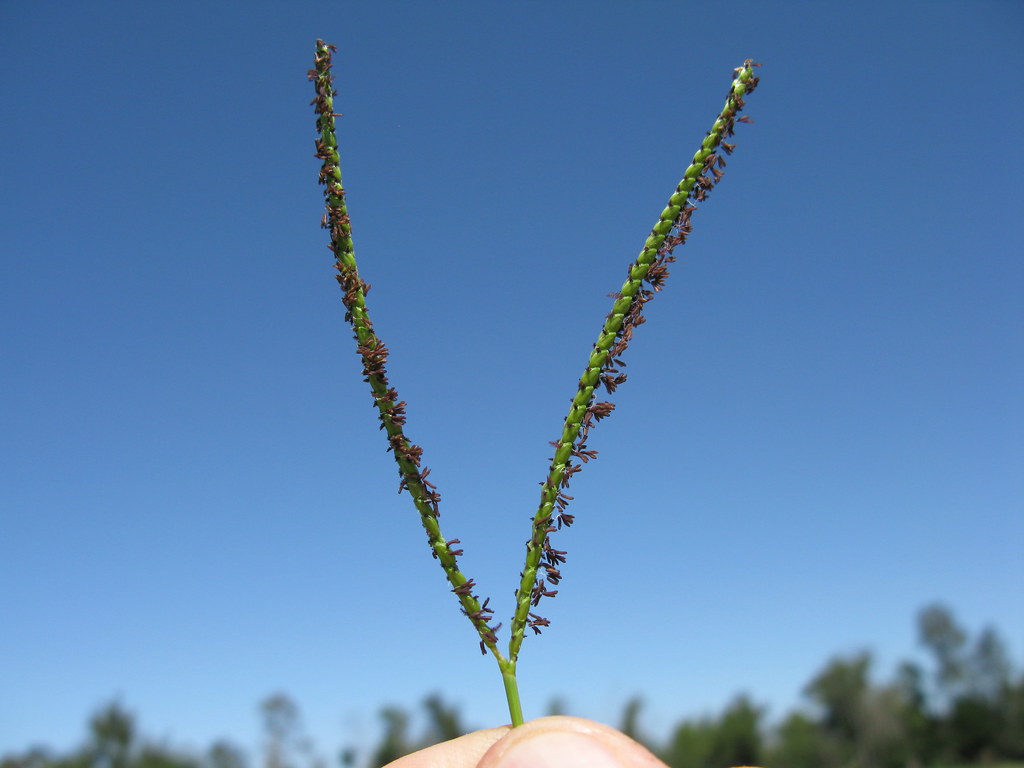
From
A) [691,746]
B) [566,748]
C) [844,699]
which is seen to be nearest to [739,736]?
[691,746]

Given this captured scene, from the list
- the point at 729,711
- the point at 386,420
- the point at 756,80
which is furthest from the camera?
the point at 729,711

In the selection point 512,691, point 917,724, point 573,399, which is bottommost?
point 917,724

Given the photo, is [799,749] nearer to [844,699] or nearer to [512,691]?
[844,699]

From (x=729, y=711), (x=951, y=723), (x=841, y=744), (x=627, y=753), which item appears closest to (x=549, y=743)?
(x=627, y=753)

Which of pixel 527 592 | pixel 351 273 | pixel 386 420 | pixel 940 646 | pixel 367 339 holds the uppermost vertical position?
pixel 351 273

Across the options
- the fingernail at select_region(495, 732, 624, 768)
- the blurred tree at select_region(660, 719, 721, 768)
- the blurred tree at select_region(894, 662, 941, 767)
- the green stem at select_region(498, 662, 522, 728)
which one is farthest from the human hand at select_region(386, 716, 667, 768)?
the blurred tree at select_region(894, 662, 941, 767)

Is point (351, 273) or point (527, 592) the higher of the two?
point (351, 273)

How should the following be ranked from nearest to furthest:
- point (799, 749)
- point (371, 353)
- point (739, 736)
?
1. point (371, 353)
2. point (739, 736)
3. point (799, 749)

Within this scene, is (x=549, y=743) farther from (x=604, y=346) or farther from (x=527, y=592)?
(x=604, y=346)
